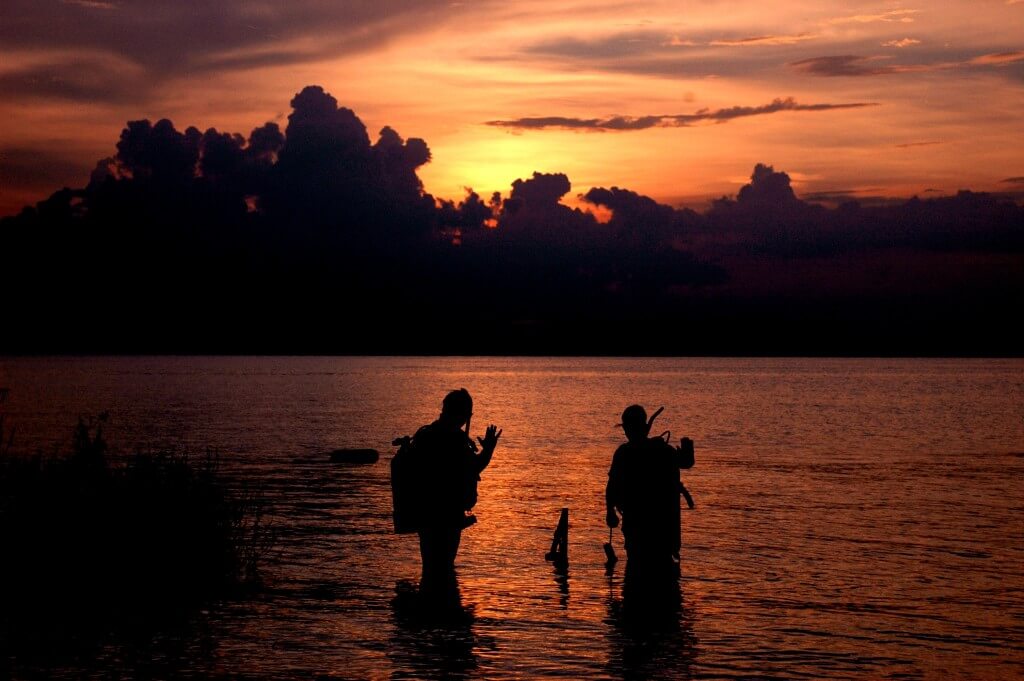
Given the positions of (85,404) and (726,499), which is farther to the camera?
(85,404)

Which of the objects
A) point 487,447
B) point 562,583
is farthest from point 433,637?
point 562,583

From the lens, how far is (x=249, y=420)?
83.1 m

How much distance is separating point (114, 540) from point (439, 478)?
675cm

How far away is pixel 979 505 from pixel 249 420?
57.8 metres

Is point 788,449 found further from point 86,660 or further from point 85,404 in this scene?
point 85,404

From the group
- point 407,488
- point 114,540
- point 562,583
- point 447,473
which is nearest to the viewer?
point 447,473

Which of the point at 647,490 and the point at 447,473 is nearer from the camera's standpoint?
the point at 447,473

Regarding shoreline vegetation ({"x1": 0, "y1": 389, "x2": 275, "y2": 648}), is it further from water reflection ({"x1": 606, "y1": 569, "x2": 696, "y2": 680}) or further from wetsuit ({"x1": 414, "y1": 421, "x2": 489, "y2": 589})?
water reflection ({"x1": 606, "y1": 569, "x2": 696, "y2": 680})

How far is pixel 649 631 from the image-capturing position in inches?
632

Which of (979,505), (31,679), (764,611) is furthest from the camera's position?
(979,505)

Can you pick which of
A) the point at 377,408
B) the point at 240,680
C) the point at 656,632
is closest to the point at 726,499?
the point at 656,632

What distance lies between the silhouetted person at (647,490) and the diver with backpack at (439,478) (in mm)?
2002

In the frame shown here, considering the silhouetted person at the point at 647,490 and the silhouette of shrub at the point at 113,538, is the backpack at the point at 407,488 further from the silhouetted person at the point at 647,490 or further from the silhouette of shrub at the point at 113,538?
the silhouette of shrub at the point at 113,538

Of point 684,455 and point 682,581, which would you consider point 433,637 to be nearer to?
point 684,455
